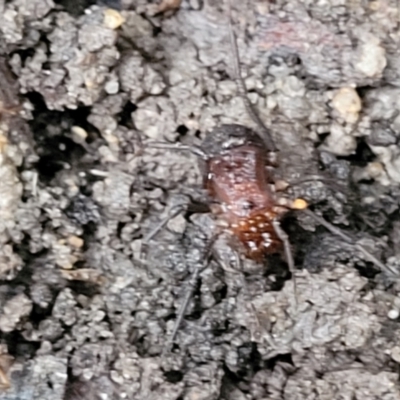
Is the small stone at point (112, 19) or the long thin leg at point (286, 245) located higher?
the small stone at point (112, 19)

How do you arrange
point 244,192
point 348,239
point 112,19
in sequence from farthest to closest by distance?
point 244,192
point 348,239
point 112,19

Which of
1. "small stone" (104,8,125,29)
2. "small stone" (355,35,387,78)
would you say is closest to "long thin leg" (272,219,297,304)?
"small stone" (355,35,387,78)

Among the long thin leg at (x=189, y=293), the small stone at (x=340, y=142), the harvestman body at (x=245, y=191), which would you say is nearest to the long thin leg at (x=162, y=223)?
the harvestman body at (x=245, y=191)

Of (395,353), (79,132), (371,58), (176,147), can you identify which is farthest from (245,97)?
(395,353)

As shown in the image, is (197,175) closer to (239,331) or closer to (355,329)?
(239,331)

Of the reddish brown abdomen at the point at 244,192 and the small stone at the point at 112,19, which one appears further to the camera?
the reddish brown abdomen at the point at 244,192

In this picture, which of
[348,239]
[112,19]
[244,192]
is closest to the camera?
[112,19]

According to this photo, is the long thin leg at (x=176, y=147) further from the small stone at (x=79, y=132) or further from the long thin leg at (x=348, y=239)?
the long thin leg at (x=348, y=239)

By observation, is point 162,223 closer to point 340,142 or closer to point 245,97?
point 245,97
